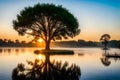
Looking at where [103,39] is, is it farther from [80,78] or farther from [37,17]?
[80,78]

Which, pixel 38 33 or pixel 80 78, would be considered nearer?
pixel 80 78

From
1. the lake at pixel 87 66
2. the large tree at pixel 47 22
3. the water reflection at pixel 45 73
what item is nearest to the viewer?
the water reflection at pixel 45 73

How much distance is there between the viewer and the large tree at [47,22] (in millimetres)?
79000

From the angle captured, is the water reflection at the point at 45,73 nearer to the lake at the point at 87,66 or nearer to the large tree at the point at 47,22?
the lake at the point at 87,66

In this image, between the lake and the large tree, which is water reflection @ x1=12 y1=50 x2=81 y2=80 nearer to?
the lake

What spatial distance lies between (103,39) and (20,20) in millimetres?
68591

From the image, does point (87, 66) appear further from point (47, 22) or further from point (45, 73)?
point (47, 22)

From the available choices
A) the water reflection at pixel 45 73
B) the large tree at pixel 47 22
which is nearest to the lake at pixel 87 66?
the water reflection at pixel 45 73

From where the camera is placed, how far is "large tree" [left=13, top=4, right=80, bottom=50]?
79.0m

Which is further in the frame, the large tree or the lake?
the large tree

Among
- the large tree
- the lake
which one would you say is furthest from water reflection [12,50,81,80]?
the large tree

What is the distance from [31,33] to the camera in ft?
274

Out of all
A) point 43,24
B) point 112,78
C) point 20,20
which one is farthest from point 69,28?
point 112,78

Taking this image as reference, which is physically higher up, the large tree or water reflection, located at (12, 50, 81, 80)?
the large tree
